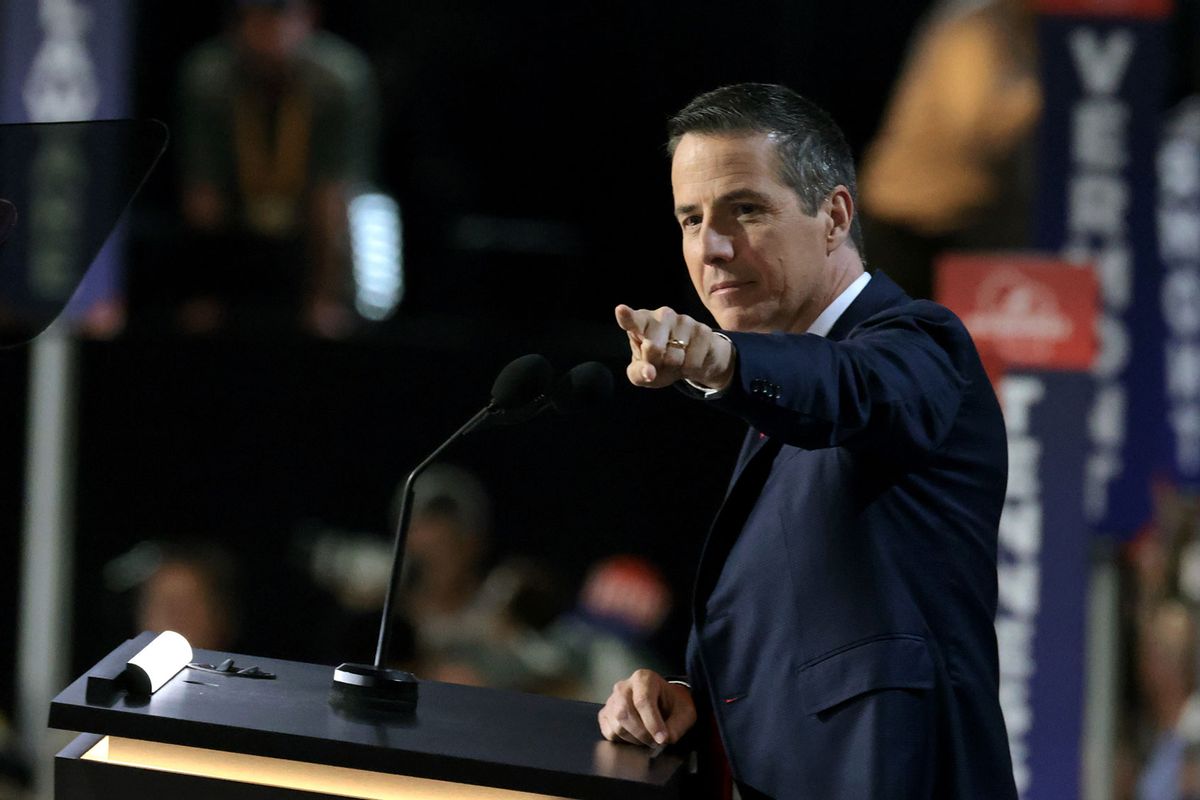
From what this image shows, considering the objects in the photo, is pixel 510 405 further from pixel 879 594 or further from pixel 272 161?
pixel 272 161

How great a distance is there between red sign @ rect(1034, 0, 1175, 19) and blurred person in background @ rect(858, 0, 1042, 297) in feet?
1.22

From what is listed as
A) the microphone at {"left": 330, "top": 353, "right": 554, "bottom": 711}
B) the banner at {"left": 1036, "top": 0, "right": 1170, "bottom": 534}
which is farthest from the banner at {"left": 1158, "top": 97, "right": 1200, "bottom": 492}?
the microphone at {"left": 330, "top": 353, "right": 554, "bottom": 711}

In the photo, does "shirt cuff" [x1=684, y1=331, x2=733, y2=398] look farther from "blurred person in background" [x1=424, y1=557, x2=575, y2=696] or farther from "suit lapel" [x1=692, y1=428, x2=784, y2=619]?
"blurred person in background" [x1=424, y1=557, x2=575, y2=696]

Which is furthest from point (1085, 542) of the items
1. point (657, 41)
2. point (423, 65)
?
point (423, 65)

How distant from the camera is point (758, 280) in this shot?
171cm

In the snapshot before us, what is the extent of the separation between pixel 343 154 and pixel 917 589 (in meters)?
3.73

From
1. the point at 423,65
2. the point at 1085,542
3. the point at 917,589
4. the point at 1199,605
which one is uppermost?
the point at 423,65

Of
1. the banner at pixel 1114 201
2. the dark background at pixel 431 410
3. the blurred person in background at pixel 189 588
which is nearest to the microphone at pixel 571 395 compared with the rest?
the dark background at pixel 431 410

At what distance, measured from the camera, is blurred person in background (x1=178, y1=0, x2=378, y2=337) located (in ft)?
16.0

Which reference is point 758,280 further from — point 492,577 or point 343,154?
point 343,154

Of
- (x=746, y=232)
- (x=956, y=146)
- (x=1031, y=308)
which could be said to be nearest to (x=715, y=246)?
(x=746, y=232)

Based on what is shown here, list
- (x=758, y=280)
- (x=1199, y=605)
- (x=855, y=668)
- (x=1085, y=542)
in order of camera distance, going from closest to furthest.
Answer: (x=855, y=668)
(x=758, y=280)
(x=1085, y=542)
(x=1199, y=605)

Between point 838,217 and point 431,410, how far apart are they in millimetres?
2721

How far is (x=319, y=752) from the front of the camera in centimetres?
155
